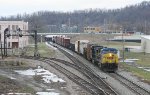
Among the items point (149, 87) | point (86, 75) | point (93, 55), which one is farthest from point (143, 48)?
point (149, 87)

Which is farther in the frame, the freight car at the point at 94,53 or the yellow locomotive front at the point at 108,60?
the freight car at the point at 94,53

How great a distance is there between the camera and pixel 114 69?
150 ft

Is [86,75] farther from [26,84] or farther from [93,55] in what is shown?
[93,55]

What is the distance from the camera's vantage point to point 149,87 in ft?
108

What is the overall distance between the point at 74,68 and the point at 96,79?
11.9m

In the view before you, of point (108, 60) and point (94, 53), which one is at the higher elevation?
point (94, 53)

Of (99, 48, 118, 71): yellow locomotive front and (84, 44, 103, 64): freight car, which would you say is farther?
(84, 44, 103, 64): freight car

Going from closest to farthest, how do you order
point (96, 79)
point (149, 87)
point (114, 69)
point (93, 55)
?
1. point (149, 87)
2. point (96, 79)
3. point (114, 69)
4. point (93, 55)

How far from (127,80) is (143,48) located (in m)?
60.0

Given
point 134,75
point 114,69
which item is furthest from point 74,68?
point 134,75

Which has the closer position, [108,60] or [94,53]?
[108,60]

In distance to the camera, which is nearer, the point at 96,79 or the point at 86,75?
the point at 96,79

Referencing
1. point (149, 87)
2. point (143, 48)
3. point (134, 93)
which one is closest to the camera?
point (134, 93)

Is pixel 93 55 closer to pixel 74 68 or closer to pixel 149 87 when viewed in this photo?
pixel 74 68
